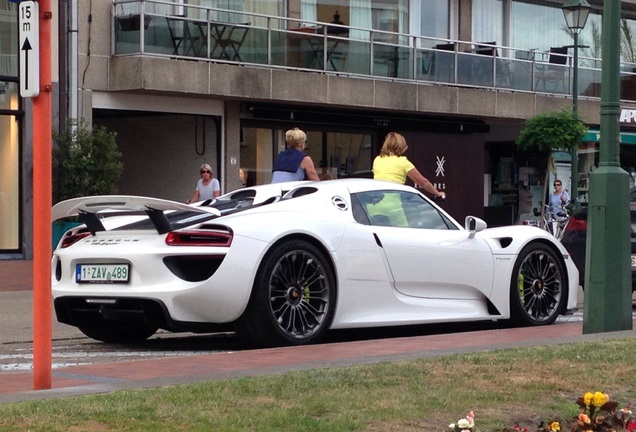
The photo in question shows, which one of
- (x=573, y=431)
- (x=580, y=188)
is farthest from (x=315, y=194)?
(x=580, y=188)

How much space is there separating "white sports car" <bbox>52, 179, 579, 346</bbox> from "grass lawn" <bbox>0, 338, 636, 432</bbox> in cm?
230

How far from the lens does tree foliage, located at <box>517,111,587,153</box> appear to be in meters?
30.4

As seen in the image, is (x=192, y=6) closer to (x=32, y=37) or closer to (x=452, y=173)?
(x=452, y=173)

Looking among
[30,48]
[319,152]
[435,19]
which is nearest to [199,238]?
[30,48]

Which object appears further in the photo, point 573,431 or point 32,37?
point 32,37

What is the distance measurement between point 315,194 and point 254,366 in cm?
284

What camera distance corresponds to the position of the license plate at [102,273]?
32.2 ft

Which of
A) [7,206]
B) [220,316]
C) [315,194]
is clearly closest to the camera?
[220,316]

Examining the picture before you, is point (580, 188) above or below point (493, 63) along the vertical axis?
below

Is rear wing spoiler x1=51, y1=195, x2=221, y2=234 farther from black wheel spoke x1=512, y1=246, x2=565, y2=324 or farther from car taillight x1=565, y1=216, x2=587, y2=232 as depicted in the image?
car taillight x1=565, y1=216, x2=587, y2=232

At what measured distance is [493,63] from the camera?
31.2 m

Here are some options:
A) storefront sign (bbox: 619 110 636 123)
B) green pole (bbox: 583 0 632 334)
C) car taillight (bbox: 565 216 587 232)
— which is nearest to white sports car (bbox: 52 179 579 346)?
green pole (bbox: 583 0 632 334)

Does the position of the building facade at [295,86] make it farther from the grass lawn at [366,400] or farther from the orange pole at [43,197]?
the grass lawn at [366,400]

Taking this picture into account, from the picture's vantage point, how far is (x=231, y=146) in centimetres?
2720
